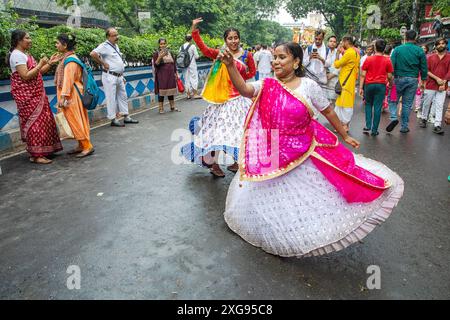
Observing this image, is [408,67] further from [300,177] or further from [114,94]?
[114,94]

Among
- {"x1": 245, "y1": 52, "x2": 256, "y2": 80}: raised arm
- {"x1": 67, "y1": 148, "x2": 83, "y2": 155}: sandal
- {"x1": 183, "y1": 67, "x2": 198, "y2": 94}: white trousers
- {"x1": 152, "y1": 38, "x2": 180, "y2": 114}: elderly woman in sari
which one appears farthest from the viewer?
{"x1": 183, "y1": 67, "x2": 198, "y2": 94}: white trousers

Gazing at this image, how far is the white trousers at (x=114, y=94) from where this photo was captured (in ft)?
24.9

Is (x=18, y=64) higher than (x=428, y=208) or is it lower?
higher

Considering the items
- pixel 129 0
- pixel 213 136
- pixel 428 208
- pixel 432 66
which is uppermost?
pixel 129 0

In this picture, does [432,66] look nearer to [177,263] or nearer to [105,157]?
[105,157]

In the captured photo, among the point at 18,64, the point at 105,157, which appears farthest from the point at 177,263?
the point at 18,64

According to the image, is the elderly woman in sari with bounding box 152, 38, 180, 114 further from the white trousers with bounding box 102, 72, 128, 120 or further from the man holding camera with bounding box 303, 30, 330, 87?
the man holding camera with bounding box 303, 30, 330, 87

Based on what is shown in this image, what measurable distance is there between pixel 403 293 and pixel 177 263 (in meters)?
1.55

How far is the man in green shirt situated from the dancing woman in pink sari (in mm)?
4914

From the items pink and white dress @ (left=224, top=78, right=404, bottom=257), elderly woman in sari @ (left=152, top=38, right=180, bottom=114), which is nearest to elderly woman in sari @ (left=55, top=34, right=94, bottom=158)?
pink and white dress @ (left=224, top=78, right=404, bottom=257)

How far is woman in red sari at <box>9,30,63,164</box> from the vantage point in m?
4.90

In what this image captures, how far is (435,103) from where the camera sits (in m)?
7.31

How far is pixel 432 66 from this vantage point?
7.44 m

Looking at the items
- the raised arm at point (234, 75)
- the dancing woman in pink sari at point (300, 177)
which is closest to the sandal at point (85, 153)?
the dancing woman in pink sari at point (300, 177)
